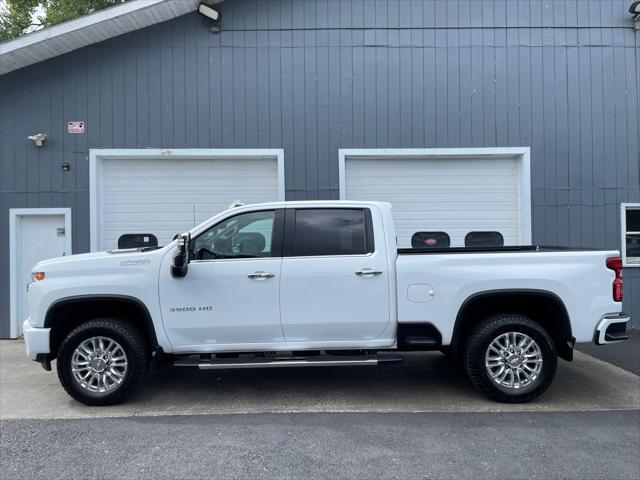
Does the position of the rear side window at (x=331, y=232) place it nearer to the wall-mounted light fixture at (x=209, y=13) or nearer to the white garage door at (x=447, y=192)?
the white garage door at (x=447, y=192)

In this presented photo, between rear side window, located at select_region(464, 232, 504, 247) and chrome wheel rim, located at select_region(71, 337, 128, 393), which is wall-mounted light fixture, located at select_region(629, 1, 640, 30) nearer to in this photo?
rear side window, located at select_region(464, 232, 504, 247)

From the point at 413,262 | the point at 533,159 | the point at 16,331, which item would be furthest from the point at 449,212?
the point at 16,331

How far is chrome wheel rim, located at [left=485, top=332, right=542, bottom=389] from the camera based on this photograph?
4.70 m

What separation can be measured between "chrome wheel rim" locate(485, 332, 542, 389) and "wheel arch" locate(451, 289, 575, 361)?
302mm

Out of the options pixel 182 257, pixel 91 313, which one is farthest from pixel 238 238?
pixel 91 313

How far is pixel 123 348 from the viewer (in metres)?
4.62

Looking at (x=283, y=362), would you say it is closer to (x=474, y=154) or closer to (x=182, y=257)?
(x=182, y=257)

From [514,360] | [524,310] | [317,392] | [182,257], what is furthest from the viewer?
[317,392]

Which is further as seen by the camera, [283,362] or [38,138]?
[38,138]

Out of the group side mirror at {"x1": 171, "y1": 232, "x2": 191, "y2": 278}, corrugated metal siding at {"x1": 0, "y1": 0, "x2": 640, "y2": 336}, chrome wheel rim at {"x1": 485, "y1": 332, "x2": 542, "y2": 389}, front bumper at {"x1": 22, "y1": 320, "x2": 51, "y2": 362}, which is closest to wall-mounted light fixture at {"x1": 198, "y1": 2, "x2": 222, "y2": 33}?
corrugated metal siding at {"x1": 0, "y1": 0, "x2": 640, "y2": 336}

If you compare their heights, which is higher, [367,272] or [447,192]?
[447,192]

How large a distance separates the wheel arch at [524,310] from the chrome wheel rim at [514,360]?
0.30 meters

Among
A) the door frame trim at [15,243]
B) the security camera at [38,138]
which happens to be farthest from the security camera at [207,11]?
the door frame trim at [15,243]

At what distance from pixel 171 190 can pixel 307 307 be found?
4.80 m
